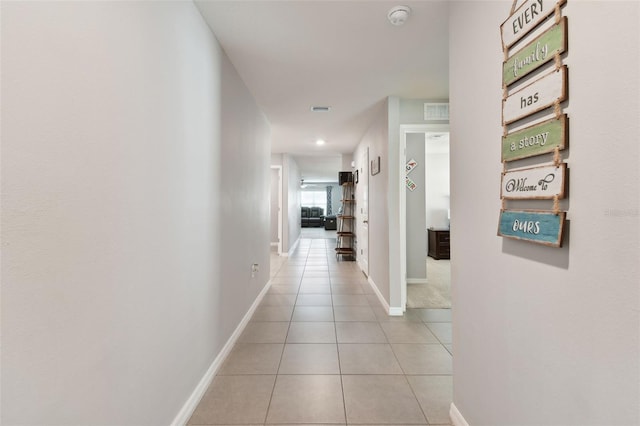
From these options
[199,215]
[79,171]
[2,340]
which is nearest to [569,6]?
[79,171]

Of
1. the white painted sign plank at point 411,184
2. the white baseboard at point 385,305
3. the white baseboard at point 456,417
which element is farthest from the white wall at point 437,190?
the white baseboard at point 456,417

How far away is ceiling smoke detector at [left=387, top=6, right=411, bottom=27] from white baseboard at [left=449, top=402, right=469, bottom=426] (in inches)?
91.4

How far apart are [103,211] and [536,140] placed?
1.48 meters

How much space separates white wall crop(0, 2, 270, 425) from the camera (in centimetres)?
72

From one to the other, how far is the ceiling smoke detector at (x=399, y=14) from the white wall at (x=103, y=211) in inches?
47.5

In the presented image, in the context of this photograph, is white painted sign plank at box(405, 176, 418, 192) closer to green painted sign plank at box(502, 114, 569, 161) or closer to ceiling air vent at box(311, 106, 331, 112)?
ceiling air vent at box(311, 106, 331, 112)

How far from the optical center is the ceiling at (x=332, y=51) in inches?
69.3

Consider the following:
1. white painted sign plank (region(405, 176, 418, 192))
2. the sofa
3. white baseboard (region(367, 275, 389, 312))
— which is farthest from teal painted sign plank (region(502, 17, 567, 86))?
the sofa

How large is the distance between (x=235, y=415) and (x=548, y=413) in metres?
1.48

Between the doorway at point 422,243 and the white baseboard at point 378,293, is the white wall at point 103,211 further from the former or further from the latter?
the doorway at point 422,243

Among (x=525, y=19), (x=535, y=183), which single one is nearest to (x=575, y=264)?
(x=535, y=183)

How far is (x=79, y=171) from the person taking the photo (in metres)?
0.87

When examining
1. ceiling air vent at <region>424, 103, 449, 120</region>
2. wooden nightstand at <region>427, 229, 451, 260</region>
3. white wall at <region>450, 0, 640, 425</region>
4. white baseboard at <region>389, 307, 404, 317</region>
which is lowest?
white baseboard at <region>389, 307, 404, 317</region>

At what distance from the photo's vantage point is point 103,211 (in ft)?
3.17
